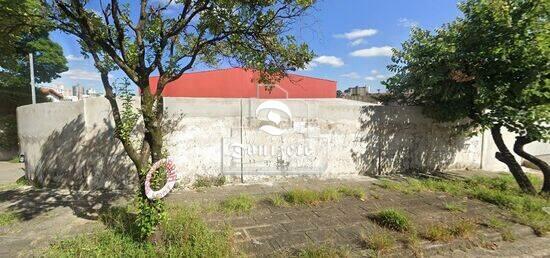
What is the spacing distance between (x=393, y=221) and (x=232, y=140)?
3.29 meters

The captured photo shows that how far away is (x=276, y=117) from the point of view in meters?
6.36

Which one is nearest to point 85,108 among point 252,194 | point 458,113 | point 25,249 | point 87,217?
point 87,217

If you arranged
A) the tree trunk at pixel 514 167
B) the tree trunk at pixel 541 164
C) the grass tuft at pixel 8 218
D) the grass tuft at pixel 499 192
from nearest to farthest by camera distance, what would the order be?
the grass tuft at pixel 8 218 < the grass tuft at pixel 499 192 < the tree trunk at pixel 541 164 < the tree trunk at pixel 514 167

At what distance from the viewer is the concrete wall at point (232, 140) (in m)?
5.51

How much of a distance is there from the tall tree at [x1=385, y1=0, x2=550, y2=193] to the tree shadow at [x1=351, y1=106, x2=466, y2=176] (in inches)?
20.9

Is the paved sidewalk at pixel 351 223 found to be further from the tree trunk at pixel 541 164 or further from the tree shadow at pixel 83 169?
the tree trunk at pixel 541 164

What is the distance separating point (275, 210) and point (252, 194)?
2.96 feet

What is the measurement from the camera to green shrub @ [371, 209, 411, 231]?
3.96 metres

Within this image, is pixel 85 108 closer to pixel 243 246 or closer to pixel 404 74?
pixel 243 246

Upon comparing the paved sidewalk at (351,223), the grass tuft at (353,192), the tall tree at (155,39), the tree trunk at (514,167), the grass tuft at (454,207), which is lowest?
the paved sidewalk at (351,223)

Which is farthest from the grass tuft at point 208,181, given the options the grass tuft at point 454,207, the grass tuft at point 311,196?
the grass tuft at point 454,207

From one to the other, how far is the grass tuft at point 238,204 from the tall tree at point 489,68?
4.13 metres

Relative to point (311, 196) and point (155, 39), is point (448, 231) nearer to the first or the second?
point (311, 196)

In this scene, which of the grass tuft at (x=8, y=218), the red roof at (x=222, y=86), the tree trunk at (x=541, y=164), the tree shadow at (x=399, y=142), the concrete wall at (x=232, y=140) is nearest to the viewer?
the grass tuft at (x=8, y=218)
